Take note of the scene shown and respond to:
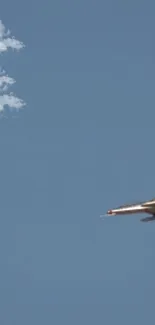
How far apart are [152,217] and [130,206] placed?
5.44 m

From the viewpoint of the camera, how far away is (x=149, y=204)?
4424 inches

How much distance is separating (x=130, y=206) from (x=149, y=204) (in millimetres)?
4294

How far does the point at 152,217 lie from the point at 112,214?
8.61 m

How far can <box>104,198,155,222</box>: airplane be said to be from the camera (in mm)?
112250

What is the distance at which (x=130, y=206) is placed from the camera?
114000 mm

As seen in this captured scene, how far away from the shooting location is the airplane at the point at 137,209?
11225 cm

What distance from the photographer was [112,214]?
113125 millimetres

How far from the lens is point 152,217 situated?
11188cm

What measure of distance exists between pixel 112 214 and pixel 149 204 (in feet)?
27.1

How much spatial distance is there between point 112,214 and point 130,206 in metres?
4.42

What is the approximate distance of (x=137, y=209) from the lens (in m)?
113
